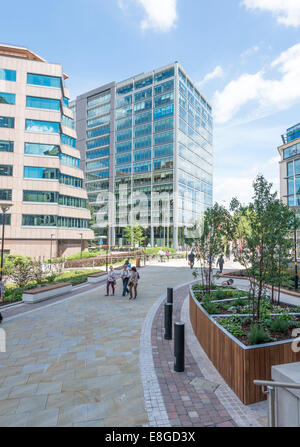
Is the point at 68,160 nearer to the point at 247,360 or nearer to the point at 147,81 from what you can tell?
the point at 247,360

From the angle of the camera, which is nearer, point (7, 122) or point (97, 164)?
point (7, 122)

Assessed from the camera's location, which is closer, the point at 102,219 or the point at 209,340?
the point at 209,340

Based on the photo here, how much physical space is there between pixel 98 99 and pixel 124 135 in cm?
1805

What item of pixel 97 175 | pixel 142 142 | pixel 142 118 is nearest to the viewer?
pixel 142 142

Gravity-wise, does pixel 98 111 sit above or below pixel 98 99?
below

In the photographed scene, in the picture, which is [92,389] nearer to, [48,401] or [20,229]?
[48,401]

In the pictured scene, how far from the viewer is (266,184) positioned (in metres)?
6.61

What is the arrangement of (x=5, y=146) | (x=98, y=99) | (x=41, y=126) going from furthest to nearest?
(x=98, y=99)
(x=41, y=126)
(x=5, y=146)

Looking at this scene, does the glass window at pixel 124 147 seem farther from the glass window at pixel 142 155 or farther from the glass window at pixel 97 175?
the glass window at pixel 97 175

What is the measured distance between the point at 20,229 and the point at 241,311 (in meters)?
33.8

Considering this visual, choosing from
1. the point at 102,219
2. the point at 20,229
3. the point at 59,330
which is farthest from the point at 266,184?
the point at 102,219


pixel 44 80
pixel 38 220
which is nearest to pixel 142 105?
pixel 44 80

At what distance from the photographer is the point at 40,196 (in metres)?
35.7

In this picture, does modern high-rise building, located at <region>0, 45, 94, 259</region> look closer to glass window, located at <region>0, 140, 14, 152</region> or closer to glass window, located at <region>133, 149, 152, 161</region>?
glass window, located at <region>0, 140, 14, 152</region>
